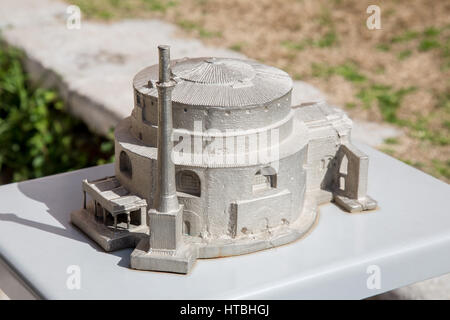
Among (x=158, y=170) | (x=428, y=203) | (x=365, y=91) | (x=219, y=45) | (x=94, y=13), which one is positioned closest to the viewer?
(x=158, y=170)

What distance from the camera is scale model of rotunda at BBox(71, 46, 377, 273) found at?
705 centimetres

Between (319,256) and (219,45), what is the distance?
968 cm

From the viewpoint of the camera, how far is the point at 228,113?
7082 mm

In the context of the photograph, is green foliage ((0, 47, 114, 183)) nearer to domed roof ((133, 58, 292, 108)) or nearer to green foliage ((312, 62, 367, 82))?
green foliage ((312, 62, 367, 82))

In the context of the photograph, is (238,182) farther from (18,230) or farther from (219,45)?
(219,45)

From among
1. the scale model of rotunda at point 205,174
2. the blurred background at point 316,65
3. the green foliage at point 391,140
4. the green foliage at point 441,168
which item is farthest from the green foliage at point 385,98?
the scale model of rotunda at point 205,174

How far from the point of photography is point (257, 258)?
7.35 m

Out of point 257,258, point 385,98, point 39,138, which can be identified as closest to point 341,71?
point 385,98

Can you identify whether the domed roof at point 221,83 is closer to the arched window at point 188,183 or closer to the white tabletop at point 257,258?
the arched window at point 188,183

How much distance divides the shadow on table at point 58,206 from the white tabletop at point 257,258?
0.04 ft

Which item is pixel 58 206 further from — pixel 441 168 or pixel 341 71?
pixel 341 71

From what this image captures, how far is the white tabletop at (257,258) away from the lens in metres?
6.95


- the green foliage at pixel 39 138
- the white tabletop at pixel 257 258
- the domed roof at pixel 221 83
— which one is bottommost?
the green foliage at pixel 39 138
